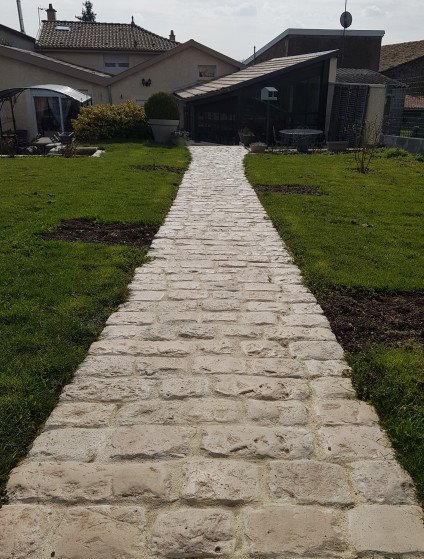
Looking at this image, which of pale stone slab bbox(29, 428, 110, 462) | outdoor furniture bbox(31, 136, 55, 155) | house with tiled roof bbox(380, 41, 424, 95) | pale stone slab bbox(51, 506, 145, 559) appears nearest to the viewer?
pale stone slab bbox(51, 506, 145, 559)

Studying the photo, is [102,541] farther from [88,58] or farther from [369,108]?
[88,58]

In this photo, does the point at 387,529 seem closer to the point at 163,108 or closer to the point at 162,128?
the point at 162,128

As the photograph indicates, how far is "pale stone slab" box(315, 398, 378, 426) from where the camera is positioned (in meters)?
3.11

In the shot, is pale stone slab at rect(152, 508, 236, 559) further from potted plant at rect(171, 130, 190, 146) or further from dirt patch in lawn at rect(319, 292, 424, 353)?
potted plant at rect(171, 130, 190, 146)

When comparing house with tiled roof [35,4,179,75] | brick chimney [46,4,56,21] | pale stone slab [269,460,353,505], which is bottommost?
pale stone slab [269,460,353,505]

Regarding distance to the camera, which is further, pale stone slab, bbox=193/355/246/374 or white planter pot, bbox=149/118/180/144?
white planter pot, bbox=149/118/180/144

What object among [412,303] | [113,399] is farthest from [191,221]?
[113,399]

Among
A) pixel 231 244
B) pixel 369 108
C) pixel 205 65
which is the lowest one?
pixel 231 244

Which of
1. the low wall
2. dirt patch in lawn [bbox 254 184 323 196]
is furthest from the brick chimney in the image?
dirt patch in lawn [bbox 254 184 323 196]

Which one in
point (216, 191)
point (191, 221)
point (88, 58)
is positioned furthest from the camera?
point (88, 58)

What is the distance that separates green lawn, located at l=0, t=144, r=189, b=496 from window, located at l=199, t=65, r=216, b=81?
18.3 meters

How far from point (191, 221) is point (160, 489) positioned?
618 centimetres

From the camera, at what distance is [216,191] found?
11.1m

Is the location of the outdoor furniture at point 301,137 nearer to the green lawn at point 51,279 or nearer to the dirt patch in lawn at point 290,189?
the dirt patch in lawn at point 290,189
